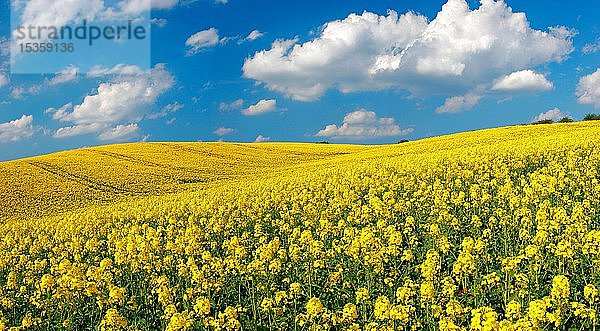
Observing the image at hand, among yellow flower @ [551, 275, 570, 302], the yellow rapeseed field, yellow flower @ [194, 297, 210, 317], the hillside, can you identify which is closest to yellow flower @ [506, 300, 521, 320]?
the yellow rapeseed field

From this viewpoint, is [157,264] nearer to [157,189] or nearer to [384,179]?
[384,179]

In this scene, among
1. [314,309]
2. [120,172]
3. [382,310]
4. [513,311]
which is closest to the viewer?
[513,311]

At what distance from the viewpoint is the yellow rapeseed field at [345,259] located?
7.21 metres

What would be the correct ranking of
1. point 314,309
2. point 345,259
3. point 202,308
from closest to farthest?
1. point 314,309
2. point 202,308
3. point 345,259

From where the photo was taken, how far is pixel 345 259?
10.3 m

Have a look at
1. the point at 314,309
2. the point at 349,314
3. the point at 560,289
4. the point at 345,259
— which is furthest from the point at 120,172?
the point at 560,289

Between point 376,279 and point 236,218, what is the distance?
7285 millimetres

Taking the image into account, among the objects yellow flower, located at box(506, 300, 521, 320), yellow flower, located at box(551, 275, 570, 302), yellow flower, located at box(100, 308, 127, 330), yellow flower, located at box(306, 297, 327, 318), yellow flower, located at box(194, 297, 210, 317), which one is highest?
yellow flower, located at box(551, 275, 570, 302)

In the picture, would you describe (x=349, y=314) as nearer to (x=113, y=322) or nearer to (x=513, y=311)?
(x=513, y=311)

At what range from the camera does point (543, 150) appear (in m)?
23.4

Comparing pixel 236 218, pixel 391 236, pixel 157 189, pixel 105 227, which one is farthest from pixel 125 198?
pixel 391 236

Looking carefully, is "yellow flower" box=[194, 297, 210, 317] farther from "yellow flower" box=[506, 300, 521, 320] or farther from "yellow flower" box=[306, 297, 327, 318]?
"yellow flower" box=[506, 300, 521, 320]

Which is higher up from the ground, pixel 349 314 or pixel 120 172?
pixel 120 172

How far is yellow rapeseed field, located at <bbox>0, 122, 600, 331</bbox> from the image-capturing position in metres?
7.21
